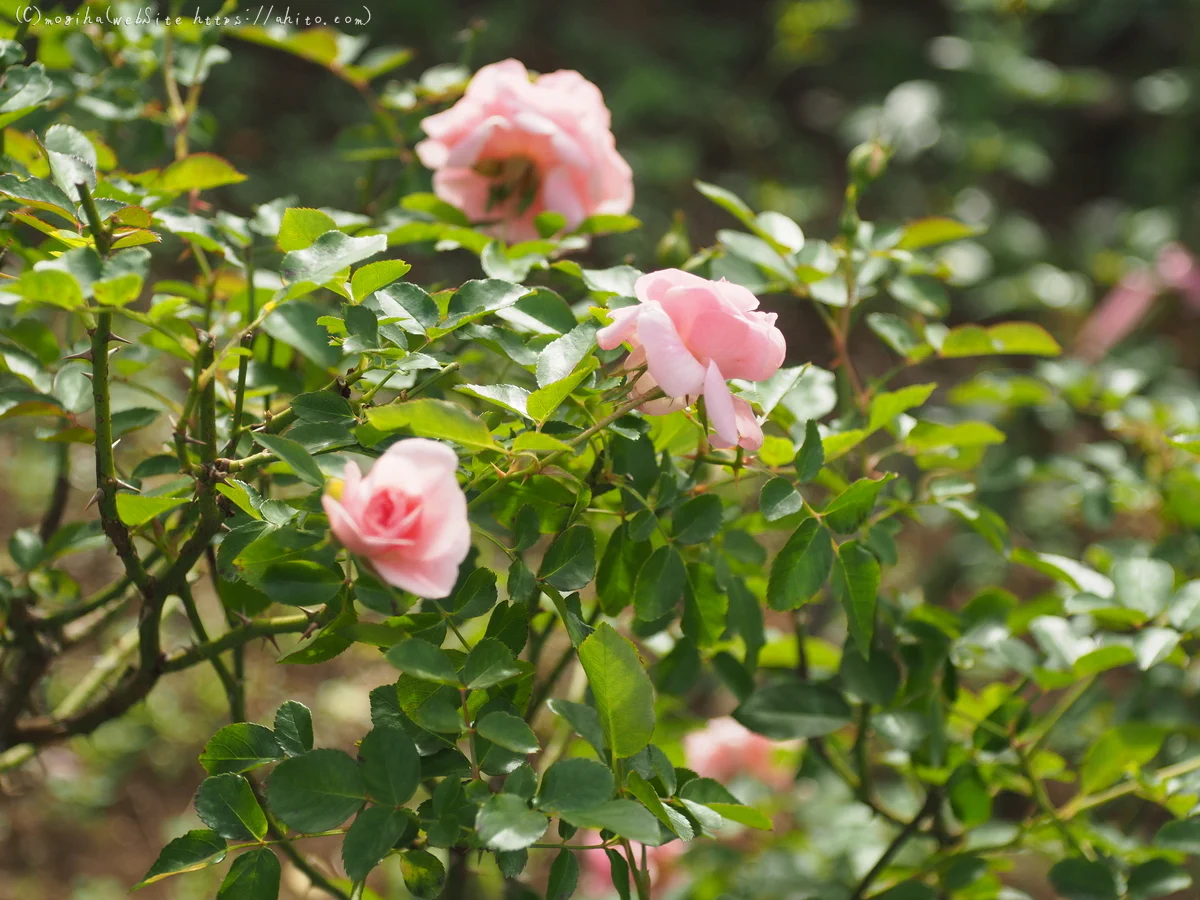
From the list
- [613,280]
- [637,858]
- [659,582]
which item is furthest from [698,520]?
[637,858]

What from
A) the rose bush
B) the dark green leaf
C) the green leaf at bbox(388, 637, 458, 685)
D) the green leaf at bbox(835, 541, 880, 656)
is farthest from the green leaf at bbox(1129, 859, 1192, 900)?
the green leaf at bbox(388, 637, 458, 685)

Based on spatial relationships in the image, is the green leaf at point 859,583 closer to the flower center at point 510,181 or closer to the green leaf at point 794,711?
the green leaf at point 794,711

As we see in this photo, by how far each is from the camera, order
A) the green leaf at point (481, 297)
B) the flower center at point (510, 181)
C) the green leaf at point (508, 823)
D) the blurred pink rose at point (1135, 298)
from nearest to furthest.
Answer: the green leaf at point (508, 823), the green leaf at point (481, 297), the flower center at point (510, 181), the blurred pink rose at point (1135, 298)

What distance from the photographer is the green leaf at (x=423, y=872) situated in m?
0.48

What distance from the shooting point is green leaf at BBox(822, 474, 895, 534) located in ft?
1.85

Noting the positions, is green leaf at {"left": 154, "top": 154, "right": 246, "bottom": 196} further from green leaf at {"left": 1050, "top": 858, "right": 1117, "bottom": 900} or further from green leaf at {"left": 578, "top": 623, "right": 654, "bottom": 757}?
green leaf at {"left": 1050, "top": 858, "right": 1117, "bottom": 900}

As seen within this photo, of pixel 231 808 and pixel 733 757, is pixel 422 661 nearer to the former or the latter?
pixel 231 808

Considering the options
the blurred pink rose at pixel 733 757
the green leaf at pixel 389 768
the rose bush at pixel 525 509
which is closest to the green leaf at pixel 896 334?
the rose bush at pixel 525 509

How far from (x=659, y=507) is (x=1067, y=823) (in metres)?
A: 0.42

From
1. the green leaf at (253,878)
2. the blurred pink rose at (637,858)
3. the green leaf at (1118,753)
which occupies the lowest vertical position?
the blurred pink rose at (637,858)

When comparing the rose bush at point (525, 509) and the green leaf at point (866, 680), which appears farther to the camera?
the green leaf at point (866, 680)

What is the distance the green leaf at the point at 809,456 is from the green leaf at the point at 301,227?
26cm

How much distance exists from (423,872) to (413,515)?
0.59 feet

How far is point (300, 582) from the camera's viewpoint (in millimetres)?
468
